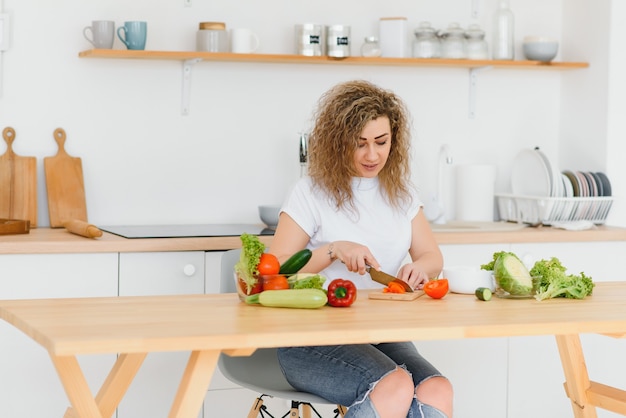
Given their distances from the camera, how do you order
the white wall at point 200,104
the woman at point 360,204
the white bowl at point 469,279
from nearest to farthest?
the white bowl at point 469,279 < the woman at point 360,204 < the white wall at point 200,104

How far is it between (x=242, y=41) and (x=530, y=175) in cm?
129

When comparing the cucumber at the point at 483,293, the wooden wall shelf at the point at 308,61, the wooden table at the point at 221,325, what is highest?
the wooden wall shelf at the point at 308,61

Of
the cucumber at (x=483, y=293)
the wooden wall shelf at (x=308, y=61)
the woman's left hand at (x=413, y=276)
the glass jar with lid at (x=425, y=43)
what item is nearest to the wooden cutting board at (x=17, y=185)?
the wooden wall shelf at (x=308, y=61)

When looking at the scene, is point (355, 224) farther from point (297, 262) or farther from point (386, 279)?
point (297, 262)

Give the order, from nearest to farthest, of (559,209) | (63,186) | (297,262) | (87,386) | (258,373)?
(87,386)
(297,262)
(258,373)
(63,186)
(559,209)

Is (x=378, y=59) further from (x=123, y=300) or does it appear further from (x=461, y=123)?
(x=123, y=300)

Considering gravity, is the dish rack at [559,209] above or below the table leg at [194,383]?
above

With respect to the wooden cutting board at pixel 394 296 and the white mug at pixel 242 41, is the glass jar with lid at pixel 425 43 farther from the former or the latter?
the wooden cutting board at pixel 394 296

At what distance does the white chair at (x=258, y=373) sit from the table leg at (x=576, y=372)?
62cm

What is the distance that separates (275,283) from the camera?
2.27 meters

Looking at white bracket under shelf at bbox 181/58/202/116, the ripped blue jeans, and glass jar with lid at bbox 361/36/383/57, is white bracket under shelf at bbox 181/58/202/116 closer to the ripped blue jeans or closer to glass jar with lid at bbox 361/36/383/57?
glass jar with lid at bbox 361/36/383/57

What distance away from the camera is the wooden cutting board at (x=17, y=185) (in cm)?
358

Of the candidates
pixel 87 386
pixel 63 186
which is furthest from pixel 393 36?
pixel 87 386

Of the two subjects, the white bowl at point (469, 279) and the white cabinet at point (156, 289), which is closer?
the white bowl at point (469, 279)
